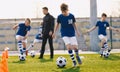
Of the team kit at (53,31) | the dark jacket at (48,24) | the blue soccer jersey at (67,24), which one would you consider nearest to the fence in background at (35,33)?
the team kit at (53,31)

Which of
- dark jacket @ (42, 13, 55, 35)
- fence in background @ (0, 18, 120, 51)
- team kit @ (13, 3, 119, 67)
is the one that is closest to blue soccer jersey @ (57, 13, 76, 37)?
team kit @ (13, 3, 119, 67)

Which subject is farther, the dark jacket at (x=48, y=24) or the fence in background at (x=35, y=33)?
the fence in background at (x=35, y=33)

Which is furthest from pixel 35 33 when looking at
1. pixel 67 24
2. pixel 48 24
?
pixel 67 24

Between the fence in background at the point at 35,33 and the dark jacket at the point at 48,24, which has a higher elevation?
the dark jacket at the point at 48,24

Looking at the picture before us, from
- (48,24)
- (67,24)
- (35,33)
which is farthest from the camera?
(35,33)

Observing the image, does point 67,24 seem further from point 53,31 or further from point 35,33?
point 35,33

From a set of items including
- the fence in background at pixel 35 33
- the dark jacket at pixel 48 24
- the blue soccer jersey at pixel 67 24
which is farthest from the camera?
the fence in background at pixel 35 33

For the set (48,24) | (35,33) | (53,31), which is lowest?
(35,33)

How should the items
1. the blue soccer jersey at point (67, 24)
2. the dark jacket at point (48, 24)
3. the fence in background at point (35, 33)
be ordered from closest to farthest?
the blue soccer jersey at point (67, 24)
the dark jacket at point (48, 24)
the fence in background at point (35, 33)

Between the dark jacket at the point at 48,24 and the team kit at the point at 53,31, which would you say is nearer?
the team kit at the point at 53,31

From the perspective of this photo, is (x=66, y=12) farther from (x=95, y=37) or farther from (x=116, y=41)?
(x=116, y=41)

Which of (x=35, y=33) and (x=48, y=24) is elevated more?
(x=48, y=24)

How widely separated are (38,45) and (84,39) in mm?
3602

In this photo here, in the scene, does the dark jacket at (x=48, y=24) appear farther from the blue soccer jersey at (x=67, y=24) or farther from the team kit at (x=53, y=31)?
the blue soccer jersey at (x=67, y=24)
